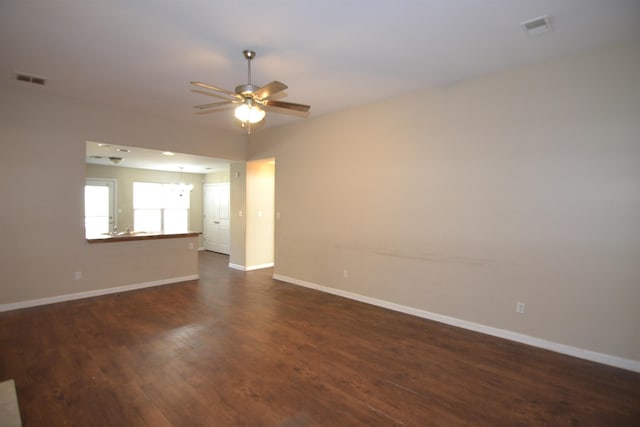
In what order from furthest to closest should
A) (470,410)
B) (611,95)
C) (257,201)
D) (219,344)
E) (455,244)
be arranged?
(257,201)
(455,244)
(219,344)
(611,95)
(470,410)

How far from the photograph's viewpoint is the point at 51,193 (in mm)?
4324

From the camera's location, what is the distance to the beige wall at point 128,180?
805 centimetres

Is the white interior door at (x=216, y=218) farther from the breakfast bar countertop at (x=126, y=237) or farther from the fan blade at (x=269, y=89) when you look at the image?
the fan blade at (x=269, y=89)

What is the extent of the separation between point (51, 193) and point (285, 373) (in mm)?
4092

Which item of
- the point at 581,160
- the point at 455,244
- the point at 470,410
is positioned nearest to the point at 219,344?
the point at 470,410

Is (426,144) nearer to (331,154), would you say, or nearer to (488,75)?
(488,75)

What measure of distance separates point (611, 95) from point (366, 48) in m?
2.26

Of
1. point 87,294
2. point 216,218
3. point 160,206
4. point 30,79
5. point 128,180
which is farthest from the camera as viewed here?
point 216,218

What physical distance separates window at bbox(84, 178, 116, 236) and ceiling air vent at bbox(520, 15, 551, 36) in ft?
29.5

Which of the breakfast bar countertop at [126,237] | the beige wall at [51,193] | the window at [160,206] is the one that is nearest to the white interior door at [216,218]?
the window at [160,206]

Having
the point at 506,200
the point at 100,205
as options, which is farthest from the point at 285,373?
the point at 100,205

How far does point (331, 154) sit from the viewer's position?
5.10 m

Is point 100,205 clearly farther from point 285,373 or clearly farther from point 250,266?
point 285,373

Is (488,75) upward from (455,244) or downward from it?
upward
